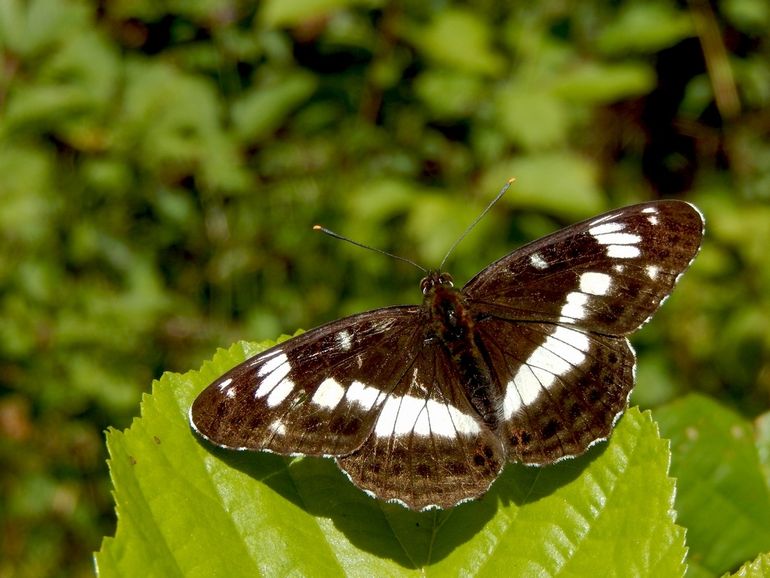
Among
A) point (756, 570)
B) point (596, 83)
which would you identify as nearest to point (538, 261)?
point (756, 570)

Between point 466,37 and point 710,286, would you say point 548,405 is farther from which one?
point 710,286

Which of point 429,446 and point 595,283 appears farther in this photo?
point 595,283

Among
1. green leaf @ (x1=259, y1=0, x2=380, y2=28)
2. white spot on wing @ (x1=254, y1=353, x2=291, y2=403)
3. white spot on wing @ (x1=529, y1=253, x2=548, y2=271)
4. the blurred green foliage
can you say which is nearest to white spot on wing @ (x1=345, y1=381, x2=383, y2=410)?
white spot on wing @ (x1=254, y1=353, x2=291, y2=403)

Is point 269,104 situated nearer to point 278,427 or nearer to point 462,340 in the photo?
point 462,340

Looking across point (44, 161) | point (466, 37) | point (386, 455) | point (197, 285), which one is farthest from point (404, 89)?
point (386, 455)

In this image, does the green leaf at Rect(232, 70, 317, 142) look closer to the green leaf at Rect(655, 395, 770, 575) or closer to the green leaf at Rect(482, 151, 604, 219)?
the green leaf at Rect(482, 151, 604, 219)

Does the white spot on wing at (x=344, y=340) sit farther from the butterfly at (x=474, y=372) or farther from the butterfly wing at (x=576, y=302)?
the butterfly wing at (x=576, y=302)
